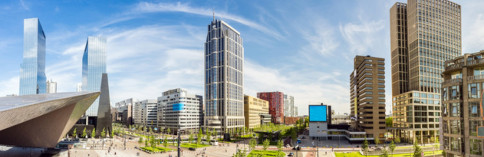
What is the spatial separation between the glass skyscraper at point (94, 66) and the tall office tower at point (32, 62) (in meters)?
29.2

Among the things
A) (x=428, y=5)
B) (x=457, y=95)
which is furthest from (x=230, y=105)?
(x=457, y=95)

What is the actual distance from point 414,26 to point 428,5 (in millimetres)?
11647

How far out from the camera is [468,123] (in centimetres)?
4356

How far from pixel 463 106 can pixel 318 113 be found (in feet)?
240

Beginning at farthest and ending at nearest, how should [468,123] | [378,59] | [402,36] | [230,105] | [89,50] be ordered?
[89,50] → [230,105] → [402,36] → [378,59] → [468,123]

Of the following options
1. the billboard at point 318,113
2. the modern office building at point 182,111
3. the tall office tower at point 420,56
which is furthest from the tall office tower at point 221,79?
the tall office tower at point 420,56

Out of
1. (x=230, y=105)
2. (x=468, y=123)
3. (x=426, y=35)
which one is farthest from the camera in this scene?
(x=230, y=105)

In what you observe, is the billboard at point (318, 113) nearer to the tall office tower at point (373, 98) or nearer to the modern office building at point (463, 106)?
the tall office tower at point (373, 98)

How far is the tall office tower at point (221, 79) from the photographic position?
154 m

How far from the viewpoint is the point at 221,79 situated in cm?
15562

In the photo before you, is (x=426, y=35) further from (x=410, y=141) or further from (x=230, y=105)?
(x=230, y=105)

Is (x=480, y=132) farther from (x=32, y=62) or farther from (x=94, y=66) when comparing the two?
(x=32, y=62)

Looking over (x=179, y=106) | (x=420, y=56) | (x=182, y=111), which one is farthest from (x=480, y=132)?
(x=179, y=106)

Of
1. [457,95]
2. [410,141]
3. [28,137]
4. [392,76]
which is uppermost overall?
[392,76]
